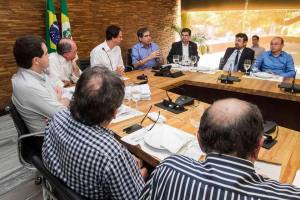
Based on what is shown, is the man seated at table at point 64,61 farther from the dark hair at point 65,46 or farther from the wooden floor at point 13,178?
the wooden floor at point 13,178

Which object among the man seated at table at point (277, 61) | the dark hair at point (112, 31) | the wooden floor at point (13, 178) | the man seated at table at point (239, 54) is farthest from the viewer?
the man seated at table at point (239, 54)

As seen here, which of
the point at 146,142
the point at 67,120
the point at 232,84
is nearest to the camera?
the point at 67,120

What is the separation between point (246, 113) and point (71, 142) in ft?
2.33

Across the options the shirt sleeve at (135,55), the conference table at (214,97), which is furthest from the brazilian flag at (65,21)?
the conference table at (214,97)

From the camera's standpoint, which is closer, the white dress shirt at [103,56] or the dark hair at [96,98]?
the dark hair at [96,98]

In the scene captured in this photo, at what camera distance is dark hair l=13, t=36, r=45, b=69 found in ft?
6.15

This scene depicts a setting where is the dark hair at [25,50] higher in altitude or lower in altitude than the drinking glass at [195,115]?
higher

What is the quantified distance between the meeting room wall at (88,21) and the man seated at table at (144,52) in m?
1.30

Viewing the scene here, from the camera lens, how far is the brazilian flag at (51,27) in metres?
4.07

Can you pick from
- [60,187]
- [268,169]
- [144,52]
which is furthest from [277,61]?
[60,187]

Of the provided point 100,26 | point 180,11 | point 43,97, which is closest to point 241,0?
point 180,11

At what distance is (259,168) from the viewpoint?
1176 mm

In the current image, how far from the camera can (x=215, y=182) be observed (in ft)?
2.29

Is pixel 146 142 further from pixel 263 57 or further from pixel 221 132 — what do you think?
pixel 263 57
